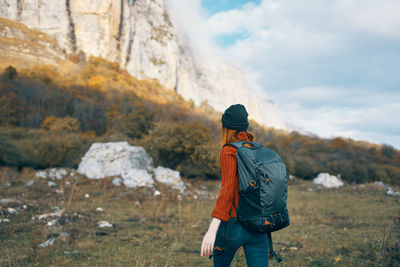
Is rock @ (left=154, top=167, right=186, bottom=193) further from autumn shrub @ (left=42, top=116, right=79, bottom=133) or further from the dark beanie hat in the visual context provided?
autumn shrub @ (left=42, top=116, right=79, bottom=133)

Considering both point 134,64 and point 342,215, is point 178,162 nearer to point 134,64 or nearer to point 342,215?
point 342,215

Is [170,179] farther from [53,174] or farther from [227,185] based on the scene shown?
[227,185]

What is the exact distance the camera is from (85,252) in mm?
4574

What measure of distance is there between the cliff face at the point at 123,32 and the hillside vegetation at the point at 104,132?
6.10 metres

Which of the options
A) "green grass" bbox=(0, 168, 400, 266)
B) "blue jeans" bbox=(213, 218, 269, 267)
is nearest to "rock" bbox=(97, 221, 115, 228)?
"green grass" bbox=(0, 168, 400, 266)

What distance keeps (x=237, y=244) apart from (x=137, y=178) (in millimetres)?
10878

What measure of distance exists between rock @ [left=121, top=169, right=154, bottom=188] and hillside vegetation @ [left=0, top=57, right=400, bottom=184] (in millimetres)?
3410

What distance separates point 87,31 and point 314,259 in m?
59.1

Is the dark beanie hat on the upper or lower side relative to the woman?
upper

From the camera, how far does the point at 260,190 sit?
1679mm

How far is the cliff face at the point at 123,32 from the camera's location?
160 ft

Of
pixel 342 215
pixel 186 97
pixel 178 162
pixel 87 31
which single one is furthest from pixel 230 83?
pixel 342 215

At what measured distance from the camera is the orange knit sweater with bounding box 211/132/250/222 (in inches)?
67.1

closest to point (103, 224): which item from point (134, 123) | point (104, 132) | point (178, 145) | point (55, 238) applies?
point (55, 238)
